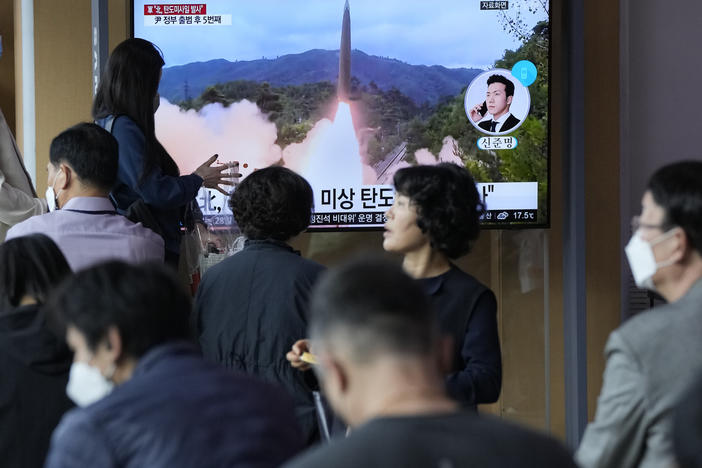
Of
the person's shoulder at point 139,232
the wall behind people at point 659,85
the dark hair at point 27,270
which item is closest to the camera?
the dark hair at point 27,270

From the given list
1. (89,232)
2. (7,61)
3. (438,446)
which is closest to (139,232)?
(89,232)

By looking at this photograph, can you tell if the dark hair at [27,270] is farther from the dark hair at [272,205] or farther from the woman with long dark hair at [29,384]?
the dark hair at [272,205]

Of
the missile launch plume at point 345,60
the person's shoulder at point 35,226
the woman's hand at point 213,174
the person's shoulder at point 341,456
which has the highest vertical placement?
the missile launch plume at point 345,60

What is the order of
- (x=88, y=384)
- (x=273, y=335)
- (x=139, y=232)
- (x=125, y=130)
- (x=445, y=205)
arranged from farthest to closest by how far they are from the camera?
(x=125, y=130)
(x=139, y=232)
(x=273, y=335)
(x=445, y=205)
(x=88, y=384)

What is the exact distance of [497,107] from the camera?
4.43m

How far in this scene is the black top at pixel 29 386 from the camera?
7.61 feet

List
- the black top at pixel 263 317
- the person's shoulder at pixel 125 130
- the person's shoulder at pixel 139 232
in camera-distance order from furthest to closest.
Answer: the person's shoulder at pixel 125 130 < the person's shoulder at pixel 139 232 < the black top at pixel 263 317

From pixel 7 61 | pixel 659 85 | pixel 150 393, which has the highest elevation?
pixel 7 61

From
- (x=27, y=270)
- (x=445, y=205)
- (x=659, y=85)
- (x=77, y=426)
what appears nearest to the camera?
(x=77, y=426)

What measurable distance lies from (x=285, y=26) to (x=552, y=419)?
7.08ft

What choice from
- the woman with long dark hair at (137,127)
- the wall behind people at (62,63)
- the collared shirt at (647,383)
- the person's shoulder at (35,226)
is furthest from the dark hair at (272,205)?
the wall behind people at (62,63)

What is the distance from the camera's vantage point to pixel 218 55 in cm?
446

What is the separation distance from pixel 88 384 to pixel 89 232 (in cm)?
120

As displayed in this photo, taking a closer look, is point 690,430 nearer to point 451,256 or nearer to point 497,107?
point 451,256
